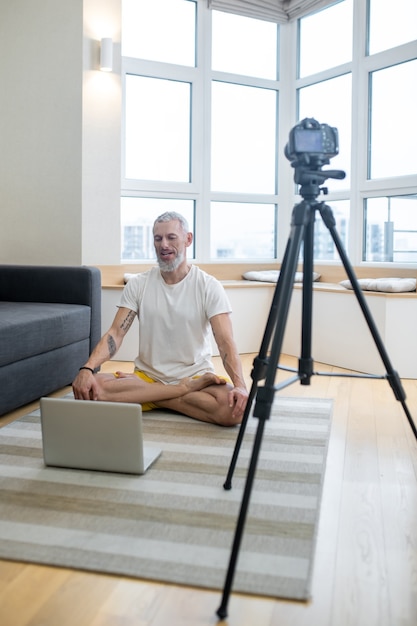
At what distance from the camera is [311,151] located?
70.9 inches

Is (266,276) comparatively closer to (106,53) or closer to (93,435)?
(106,53)

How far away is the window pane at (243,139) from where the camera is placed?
5367mm

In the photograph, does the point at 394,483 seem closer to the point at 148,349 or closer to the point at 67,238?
the point at 148,349

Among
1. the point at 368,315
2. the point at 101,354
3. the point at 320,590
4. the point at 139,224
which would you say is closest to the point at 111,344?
the point at 101,354

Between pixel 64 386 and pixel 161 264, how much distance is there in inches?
45.3

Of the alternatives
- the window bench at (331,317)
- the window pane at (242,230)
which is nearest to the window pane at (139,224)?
the window bench at (331,317)

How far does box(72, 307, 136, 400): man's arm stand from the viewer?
2.63 metres

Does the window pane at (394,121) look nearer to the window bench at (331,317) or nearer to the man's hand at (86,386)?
the window bench at (331,317)

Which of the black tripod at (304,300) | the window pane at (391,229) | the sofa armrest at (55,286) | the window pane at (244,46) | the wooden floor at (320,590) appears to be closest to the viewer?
the wooden floor at (320,590)

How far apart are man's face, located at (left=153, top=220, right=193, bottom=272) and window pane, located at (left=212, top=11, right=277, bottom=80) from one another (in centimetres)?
286

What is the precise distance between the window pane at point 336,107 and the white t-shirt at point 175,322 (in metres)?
2.50

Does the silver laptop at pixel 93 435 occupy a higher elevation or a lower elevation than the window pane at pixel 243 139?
lower

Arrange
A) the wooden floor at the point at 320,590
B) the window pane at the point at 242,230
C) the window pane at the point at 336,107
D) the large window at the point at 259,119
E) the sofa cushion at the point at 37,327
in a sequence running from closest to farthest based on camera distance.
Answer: the wooden floor at the point at 320,590 → the sofa cushion at the point at 37,327 → the large window at the point at 259,119 → the window pane at the point at 336,107 → the window pane at the point at 242,230

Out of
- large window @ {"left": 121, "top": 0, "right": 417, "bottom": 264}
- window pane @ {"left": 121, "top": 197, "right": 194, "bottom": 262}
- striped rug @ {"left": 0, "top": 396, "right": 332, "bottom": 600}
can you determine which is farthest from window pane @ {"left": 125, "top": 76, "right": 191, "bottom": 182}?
striped rug @ {"left": 0, "top": 396, "right": 332, "bottom": 600}
